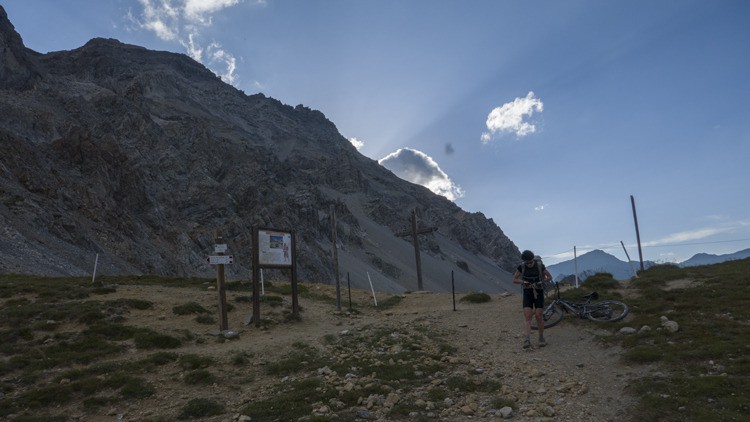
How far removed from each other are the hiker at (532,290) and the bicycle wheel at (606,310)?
252cm

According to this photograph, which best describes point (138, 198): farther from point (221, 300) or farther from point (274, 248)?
point (221, 300)

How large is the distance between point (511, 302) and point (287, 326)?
10267 mm

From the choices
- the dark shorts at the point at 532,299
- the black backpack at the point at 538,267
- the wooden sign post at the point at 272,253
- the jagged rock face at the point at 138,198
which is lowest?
the dark shorts at the point at 532,299

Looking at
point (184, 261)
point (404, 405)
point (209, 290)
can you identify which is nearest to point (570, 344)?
point (404, 405)

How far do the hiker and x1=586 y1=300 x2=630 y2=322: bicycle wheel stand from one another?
2.52 m

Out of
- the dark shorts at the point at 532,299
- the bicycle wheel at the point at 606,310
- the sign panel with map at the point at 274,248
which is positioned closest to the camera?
the dark shorts at the point at 532,299

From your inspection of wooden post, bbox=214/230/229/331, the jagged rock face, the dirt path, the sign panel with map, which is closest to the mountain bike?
the dirt path

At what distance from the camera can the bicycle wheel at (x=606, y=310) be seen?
14.2 meters

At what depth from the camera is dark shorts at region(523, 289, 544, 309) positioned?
13.1 m

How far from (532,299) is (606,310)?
3154 millimetres

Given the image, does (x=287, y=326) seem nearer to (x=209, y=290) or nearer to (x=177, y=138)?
(x=209, y=290)

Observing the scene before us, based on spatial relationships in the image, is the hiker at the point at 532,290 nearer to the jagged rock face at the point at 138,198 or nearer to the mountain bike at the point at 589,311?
the mountain bike at the point at 589,311

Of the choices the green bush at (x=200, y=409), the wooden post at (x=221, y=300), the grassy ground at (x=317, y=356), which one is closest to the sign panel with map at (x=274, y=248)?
the wooden post at (x=221, y=300)

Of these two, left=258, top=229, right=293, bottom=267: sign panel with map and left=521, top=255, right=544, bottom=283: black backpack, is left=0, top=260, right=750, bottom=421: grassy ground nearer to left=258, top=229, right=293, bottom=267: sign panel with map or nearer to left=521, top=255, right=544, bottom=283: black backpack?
left=521, top=255, right=544, bottom=283: black backpack
